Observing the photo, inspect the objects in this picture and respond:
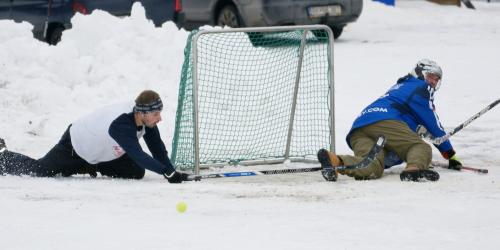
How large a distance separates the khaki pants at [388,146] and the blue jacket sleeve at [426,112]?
0.15 metres

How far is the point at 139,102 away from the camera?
814 cm

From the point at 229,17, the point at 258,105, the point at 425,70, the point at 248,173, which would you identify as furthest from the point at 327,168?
the point at 229,17

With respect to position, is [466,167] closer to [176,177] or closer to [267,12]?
[176,177]

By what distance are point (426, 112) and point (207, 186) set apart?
1936 millimetres

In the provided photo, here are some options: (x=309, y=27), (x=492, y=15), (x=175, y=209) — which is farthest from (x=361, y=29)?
(x=175, y=209)

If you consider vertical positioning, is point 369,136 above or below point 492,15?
below

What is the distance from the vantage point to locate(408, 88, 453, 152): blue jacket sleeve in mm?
8828

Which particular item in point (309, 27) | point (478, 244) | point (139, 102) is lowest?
point (478, 244)

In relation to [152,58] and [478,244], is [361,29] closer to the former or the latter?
[152,58]

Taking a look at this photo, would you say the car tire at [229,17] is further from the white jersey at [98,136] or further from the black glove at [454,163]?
the white jersey at [98,136]

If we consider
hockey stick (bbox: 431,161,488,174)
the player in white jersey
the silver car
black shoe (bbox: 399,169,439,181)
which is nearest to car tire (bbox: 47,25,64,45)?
the silver car

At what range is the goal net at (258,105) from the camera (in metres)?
9.28

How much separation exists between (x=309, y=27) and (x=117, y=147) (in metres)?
2.06

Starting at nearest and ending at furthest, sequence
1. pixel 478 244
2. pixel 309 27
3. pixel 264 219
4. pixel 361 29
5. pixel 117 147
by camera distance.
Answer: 1. pixel 478 244
2. pixel 264 219
3. pixel 117 147
4. pixel 309 27
5. pixel 361 29
